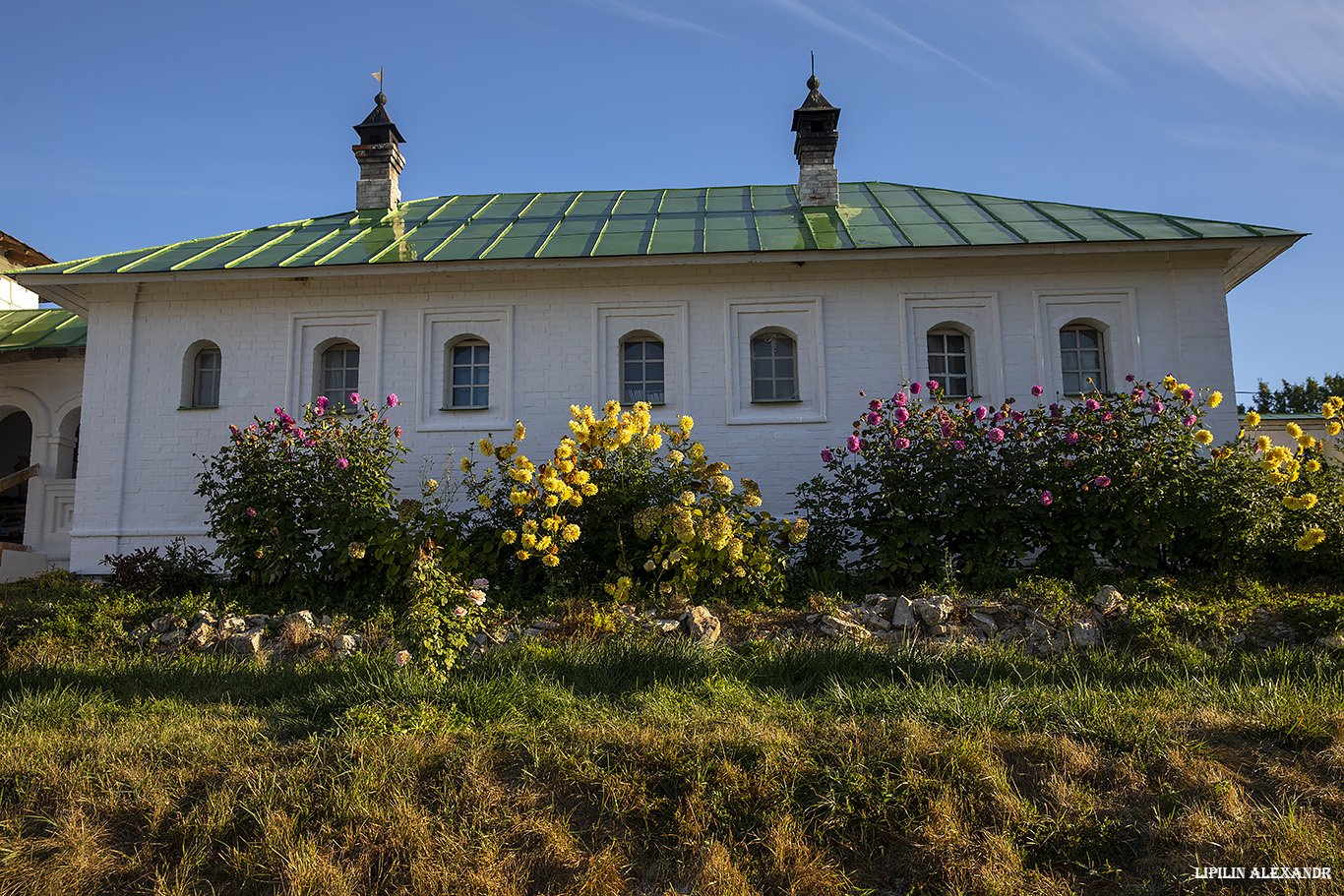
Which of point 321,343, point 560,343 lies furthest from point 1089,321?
point 321,343

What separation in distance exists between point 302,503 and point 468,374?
342cm

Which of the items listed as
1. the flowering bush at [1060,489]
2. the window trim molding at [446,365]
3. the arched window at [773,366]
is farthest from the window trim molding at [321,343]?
the flowering bush at [1060,489]

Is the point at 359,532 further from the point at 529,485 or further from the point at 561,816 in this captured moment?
the point at 561,816

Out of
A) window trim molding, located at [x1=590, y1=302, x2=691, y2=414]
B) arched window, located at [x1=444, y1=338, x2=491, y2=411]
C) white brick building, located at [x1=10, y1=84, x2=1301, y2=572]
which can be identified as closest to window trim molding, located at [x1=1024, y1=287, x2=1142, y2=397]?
white brick building, located at [x1=10, y1=84, x2=1301, y2=572]

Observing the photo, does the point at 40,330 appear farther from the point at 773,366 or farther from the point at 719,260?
the point at 773,366

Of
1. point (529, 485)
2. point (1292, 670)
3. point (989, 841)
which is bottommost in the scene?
point (989, 841)

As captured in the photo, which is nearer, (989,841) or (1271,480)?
(989,841)

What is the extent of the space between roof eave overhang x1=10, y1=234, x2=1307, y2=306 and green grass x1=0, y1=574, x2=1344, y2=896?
20.4ft

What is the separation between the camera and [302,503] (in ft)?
27.7

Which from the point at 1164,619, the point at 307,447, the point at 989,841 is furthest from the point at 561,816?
the point at 307,447

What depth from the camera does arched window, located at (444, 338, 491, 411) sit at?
37.1 ft

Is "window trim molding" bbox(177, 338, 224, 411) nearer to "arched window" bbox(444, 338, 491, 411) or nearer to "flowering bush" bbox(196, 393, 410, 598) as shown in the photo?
"arched window" bbox(444, 338, 491, 411)

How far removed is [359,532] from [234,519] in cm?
128

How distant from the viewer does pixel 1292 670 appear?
562 cm
